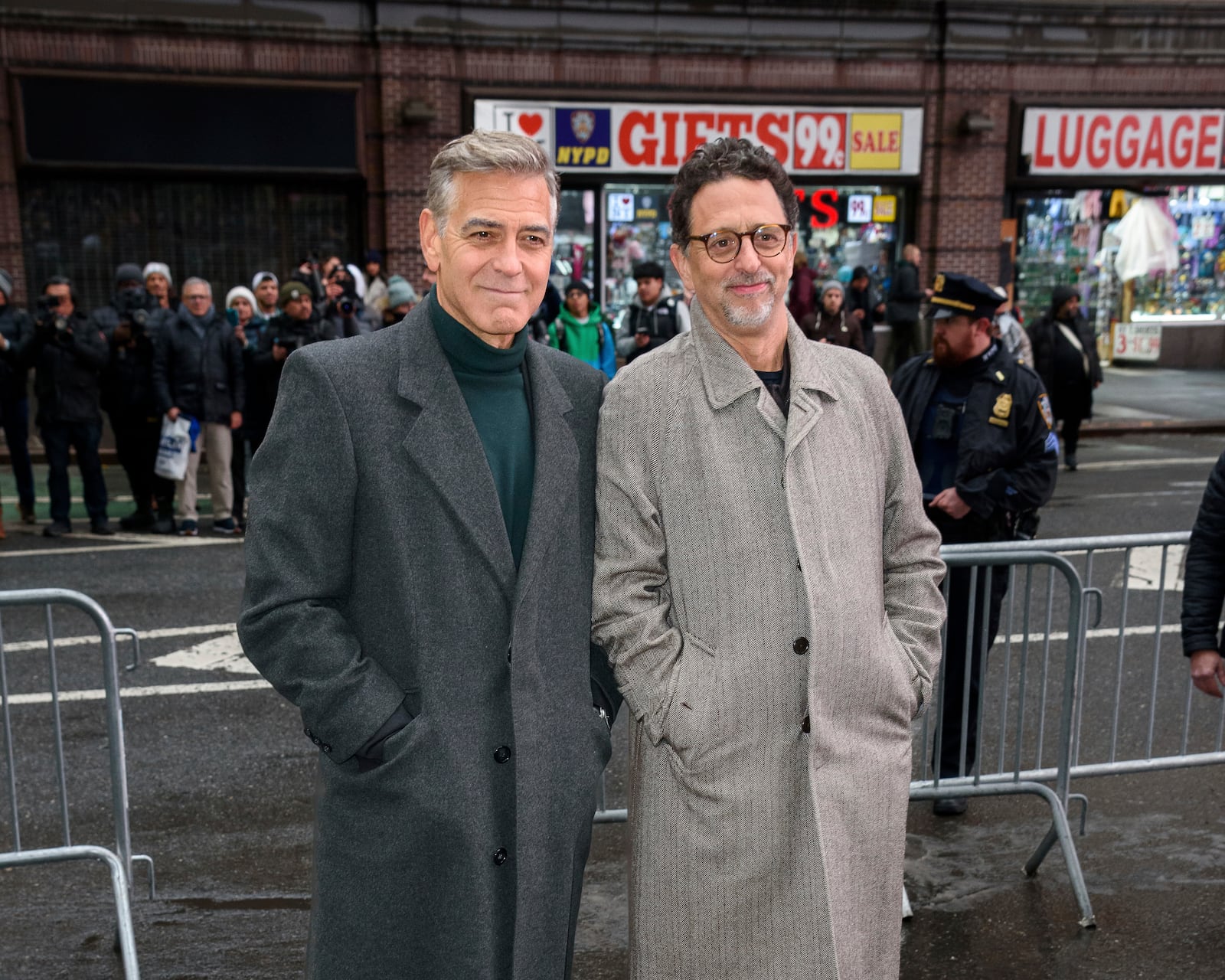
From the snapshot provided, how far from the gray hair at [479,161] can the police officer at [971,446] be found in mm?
3031

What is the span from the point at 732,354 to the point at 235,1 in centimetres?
1544

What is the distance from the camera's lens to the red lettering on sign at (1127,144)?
19734 mm

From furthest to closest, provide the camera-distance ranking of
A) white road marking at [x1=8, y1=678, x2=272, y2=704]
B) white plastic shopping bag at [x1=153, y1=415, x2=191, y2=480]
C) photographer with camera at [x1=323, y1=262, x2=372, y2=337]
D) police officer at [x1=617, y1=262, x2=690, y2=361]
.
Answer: police officer at [x1=617, y1=262, x2=690, y2=361] → photographer with camera at [x1=323, y1=262, x2=372, y2=337] → white plastic shopping bag at [x1=153, y1=415, x2=191, y2=480] → white road marking at [x1=8, y1=678, x2=272, y2=704]

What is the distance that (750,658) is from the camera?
2738 millimetres

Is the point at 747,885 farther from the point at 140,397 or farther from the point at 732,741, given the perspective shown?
the point at 140,397

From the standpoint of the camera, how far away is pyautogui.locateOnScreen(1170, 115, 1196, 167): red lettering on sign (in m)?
19.9

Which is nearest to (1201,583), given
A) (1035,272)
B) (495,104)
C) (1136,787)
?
(1136,787)

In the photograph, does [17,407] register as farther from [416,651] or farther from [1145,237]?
[1145,237]

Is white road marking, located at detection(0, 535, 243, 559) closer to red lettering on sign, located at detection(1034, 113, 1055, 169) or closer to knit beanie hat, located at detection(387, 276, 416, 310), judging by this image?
knit beanie hat, located at detection(387, 276, 416, 310)

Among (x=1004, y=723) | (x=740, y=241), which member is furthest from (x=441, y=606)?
(x=1004, y=723)

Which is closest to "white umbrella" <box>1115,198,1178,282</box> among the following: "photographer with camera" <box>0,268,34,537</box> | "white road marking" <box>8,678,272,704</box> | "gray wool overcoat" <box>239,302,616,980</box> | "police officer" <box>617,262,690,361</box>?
"police officer" <box>617,262,690,361</box>

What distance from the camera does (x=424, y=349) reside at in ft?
8.57

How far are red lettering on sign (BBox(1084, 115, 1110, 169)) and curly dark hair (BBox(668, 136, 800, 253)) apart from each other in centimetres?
1877

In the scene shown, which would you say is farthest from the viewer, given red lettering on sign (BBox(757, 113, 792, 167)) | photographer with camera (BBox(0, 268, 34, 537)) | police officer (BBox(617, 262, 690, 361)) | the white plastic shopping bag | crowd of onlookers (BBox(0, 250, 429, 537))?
red lettering on sign (BBox(757, 113, 792, 167))
